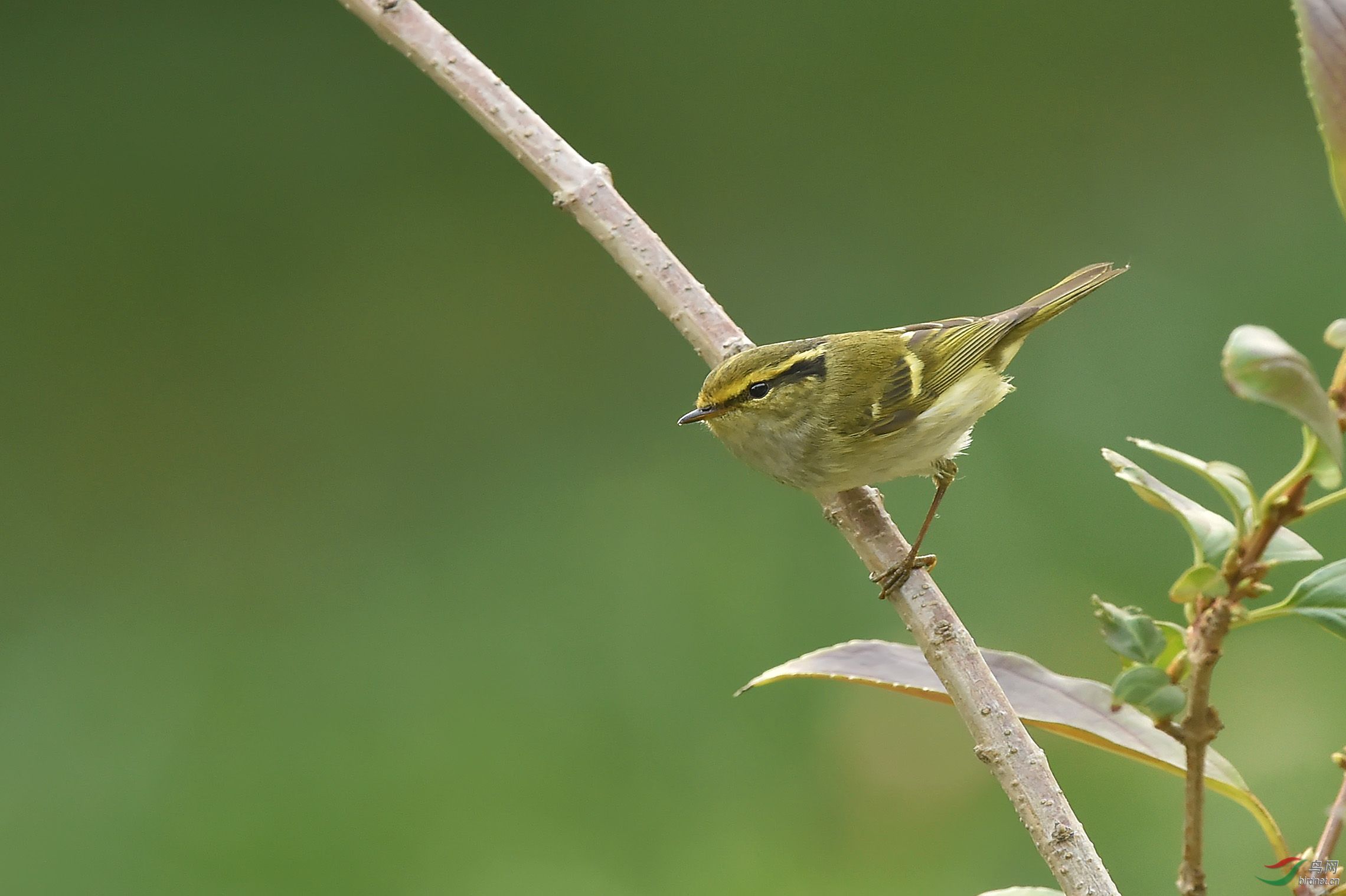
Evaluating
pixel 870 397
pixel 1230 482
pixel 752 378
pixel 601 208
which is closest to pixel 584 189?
pixel 601 208

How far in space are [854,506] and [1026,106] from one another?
7.21 ft

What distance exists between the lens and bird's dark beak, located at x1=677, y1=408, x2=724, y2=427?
1158mm

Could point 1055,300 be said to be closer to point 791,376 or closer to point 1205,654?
point 791,376

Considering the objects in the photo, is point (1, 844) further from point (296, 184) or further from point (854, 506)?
point (854, 506)

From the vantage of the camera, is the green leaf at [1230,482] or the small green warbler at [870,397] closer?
the green leaf at [1230,482]

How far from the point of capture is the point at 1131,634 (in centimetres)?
54

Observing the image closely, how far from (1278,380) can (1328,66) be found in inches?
5.5

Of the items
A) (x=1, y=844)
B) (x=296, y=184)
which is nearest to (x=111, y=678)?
(x=1, y=844)

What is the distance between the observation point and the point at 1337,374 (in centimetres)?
52

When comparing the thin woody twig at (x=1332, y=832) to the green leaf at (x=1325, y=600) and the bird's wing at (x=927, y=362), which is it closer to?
the green leaf at (x=1325, y=600)

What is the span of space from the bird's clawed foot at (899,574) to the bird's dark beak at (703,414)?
0.85 ft

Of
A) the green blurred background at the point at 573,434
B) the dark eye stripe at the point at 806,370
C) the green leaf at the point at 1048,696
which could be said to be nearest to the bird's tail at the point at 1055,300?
the dark eye stripe at the point at 806,370

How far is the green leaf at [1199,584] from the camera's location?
0.51 m

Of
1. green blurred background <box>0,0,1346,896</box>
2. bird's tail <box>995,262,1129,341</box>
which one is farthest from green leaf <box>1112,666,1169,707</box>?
green blurred background <box>0,0,1346,896</box>
